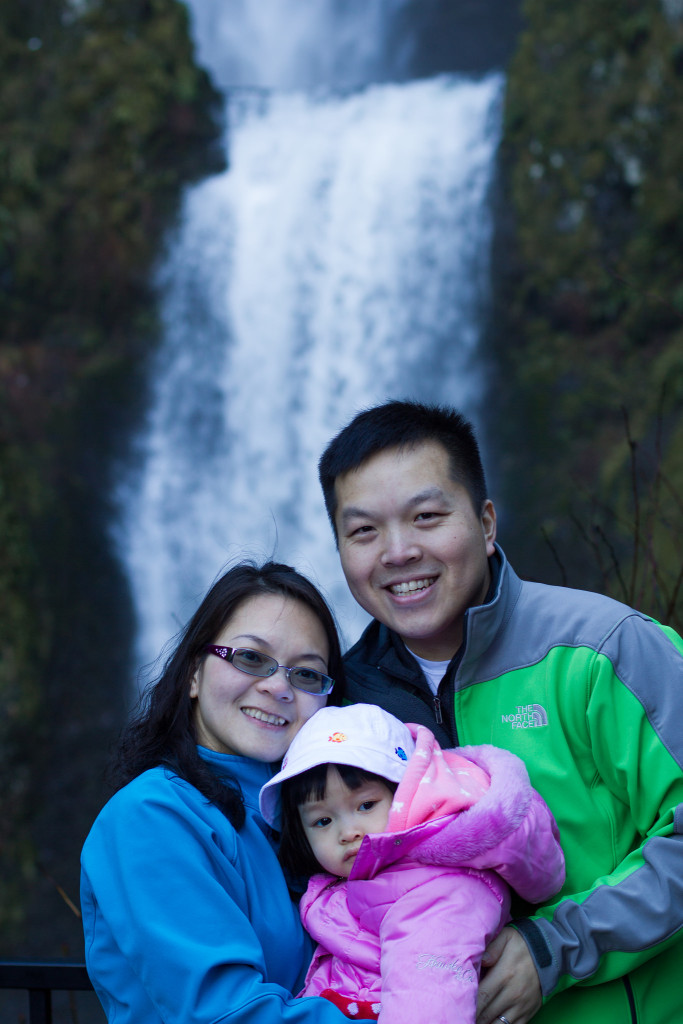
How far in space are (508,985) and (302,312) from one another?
7838mm

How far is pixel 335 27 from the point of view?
9.23m

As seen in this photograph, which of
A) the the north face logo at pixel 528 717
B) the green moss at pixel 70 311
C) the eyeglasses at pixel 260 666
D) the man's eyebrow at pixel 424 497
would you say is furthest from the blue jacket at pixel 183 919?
the green moss at pixel 70 311

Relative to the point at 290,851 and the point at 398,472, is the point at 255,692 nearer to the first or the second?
the point at 290,851

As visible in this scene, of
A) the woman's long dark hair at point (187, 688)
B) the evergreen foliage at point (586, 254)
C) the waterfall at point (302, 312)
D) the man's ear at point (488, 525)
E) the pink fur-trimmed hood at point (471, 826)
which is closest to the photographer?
the pink fur-trimmed hood at point (471, 826)

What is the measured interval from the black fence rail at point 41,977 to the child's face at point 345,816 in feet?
2.13

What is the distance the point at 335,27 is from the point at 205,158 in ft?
6.10

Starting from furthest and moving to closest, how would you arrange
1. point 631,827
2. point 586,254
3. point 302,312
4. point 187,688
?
point 302,312 < point 586,254 < point 187,688 < point 631,827

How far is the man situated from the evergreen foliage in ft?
17.9

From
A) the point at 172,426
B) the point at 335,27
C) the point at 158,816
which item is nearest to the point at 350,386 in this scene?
the point at 172,426

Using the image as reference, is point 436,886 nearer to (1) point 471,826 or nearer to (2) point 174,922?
(1) point 471,826

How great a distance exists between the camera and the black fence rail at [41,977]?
1.88 meters

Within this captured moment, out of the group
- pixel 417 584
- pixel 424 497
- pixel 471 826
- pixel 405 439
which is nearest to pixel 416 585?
pixel 417 584

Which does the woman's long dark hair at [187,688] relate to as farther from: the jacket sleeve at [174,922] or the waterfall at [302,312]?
the waterfall at [302,312]

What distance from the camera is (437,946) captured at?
4.63ft
